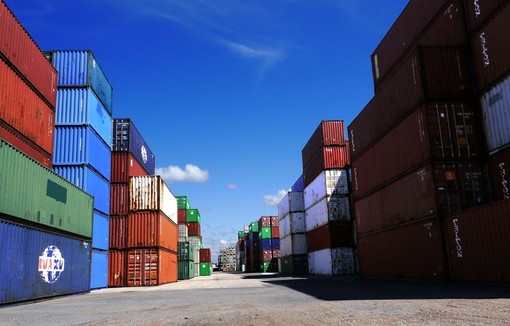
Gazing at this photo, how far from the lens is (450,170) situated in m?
18.6

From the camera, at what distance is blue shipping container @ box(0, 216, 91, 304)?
14492mm

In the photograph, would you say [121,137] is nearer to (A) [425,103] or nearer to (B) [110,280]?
(B) [110,280]

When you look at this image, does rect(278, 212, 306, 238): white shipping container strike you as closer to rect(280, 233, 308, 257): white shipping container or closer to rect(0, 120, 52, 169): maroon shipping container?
rect(280, 233, 308, 257): white shipping container

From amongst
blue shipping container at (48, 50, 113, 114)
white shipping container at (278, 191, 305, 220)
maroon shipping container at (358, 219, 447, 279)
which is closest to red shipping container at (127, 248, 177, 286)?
blue shipping container at (48, 50, 113, 114)

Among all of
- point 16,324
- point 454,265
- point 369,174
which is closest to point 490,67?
point 454,265

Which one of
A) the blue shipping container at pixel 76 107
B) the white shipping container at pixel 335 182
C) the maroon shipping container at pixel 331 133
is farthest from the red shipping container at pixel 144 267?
the maroon shipping container at pixel 331 133

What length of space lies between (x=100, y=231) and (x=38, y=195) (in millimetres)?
11309

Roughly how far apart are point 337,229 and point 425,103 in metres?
20.2

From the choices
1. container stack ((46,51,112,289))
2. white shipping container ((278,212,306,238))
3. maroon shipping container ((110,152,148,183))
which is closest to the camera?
container stack ((46,51,112,289))

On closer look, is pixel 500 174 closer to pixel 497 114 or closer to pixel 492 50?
pixel 497 114

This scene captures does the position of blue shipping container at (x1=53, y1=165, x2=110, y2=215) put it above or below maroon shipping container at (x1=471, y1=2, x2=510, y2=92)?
below

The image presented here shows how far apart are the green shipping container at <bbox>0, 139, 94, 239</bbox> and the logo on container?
1.13 metres

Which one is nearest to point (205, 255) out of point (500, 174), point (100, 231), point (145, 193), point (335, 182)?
point (335, 182)

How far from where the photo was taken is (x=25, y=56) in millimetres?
18781
